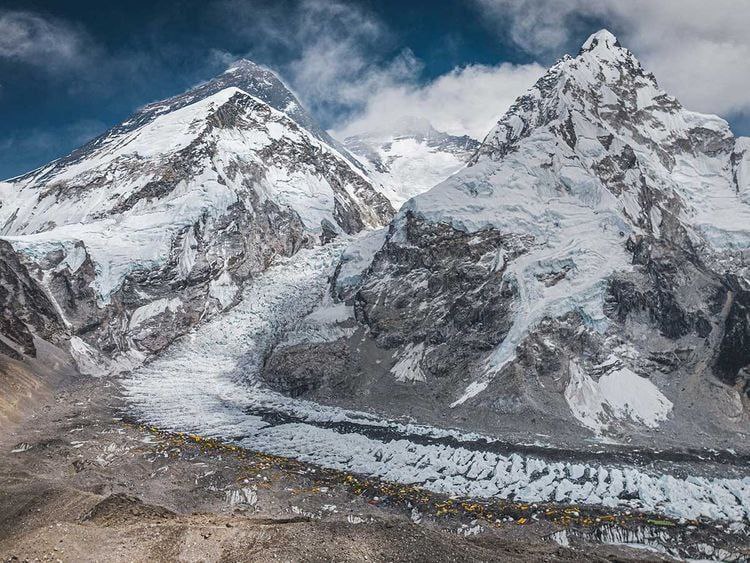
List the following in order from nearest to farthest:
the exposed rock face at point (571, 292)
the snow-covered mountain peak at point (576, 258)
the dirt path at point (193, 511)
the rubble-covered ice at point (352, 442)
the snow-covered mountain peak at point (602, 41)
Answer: the dirt path at point (193, 511)
the rubble-covered ice at point (352, 442)
the exposed rock face at point (571, 292)
the snow-covered mountain peak at point (576, 258)
the snow-covered mountain peak at point (602, 41)

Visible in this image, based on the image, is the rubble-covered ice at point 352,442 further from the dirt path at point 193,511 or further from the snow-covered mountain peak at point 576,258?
the snow-covered mountain peak at point 576,258

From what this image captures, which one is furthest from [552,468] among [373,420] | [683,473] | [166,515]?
[166,515]

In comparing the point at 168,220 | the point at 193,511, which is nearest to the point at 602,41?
the point at 168,220

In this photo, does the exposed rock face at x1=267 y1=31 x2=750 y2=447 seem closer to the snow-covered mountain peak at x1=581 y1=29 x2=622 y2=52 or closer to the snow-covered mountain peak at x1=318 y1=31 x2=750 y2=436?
the snow-covered mountain peak at x1=318 y1=31 x2=750 y2=436

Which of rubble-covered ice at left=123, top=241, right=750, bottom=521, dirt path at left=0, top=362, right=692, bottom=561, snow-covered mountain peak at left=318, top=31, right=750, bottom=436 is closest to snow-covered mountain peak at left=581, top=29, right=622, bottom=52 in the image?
snow-covered mountain peak at left=318, top=31, right=750, bottom=436

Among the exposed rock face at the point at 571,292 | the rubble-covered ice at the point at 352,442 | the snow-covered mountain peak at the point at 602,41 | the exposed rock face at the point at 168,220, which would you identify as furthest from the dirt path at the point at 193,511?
the snow-covered mountain peak at the point at 602,41

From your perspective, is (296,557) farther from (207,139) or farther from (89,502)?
(207,139)
